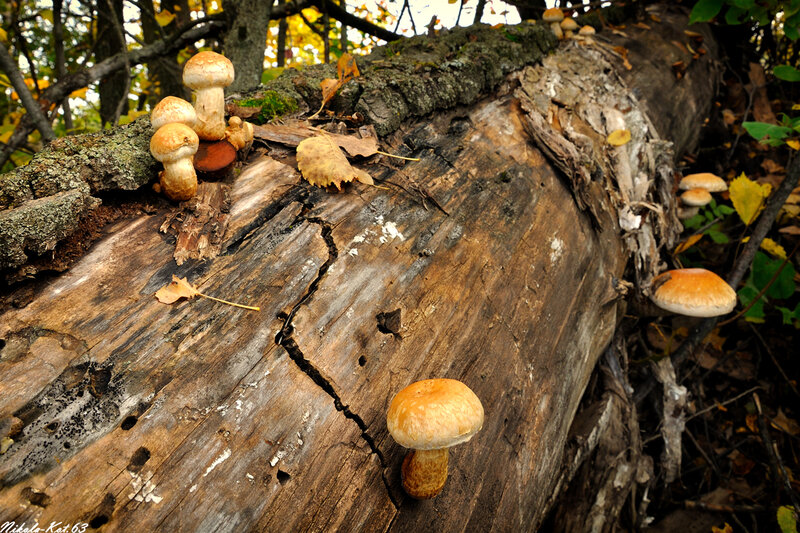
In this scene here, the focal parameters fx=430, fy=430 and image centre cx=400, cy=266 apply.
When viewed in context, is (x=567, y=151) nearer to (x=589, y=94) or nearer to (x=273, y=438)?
(x=589, y=94)

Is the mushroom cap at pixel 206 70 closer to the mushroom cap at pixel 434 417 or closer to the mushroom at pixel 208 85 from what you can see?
the mushroom at pixel 208 85

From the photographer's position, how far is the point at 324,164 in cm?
195

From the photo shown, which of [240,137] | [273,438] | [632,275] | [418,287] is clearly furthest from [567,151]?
[273,438]

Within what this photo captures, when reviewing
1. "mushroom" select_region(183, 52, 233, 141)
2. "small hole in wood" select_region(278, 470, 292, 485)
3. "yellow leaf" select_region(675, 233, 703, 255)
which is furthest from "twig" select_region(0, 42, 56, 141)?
"yellow leaf" select_region(675, 233, 703, 255)

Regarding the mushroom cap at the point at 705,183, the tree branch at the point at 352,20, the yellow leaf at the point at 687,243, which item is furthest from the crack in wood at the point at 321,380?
the tree branch at the point at 352,20

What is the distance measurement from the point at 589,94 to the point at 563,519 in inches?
125

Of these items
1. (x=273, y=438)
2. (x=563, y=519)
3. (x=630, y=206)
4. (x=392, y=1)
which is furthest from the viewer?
(x=392, y=1)

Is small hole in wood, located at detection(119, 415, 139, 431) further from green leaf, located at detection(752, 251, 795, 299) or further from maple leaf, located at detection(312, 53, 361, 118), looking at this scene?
green leaf, located at detection(752, 251, 795, 299)

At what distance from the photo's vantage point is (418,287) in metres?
1.87

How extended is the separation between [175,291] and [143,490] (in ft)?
2.09

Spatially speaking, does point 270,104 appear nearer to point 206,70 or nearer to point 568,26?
point 206,70

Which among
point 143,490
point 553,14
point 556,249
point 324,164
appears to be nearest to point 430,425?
point 143,490

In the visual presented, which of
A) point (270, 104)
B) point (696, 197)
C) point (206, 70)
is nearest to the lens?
point (206, 70)

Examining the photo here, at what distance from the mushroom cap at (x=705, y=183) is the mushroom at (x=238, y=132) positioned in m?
4.16
